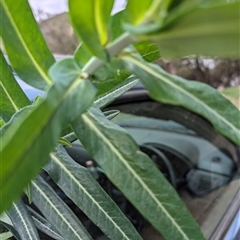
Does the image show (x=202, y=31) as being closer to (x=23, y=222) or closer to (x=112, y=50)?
(x=112, y=50)

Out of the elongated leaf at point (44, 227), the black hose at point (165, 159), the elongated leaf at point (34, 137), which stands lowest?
the black hose at point (165, 159)

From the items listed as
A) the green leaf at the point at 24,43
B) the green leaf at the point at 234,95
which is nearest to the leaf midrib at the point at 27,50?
the green leaf at the point at 24,43

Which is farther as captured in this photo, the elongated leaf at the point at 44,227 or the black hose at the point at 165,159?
the black hose at the point at 165,159

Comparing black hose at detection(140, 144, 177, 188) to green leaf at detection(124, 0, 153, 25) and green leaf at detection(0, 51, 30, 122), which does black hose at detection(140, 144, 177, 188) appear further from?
green leaf at detection(124, 0, 153, 25)

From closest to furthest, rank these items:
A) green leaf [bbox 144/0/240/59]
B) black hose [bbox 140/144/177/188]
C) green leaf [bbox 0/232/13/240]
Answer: green leaf [bbox 144/0/240/59]
green leaf [bbox 0/232/13/240]
black hose [bbox 140/144/177/188]

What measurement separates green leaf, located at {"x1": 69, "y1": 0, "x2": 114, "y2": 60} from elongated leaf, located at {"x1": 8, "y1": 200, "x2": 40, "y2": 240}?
0.89 ft

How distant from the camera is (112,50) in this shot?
270 millimetres

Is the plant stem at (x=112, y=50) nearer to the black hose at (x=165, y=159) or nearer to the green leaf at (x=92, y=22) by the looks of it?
the green leaf at (x=92, y=22)

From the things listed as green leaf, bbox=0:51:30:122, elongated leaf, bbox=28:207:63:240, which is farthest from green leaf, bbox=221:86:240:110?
green leaf, bbox=0:51:30:122

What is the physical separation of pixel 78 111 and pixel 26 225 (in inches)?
10.0

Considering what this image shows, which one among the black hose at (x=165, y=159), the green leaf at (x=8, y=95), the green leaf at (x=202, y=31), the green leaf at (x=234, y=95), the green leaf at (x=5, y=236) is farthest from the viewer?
the green leaf at (x=234, y=95)

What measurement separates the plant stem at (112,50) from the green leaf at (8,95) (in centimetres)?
12

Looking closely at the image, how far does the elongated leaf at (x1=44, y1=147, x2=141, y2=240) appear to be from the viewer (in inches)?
16.1

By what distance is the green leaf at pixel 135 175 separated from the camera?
288 mm
